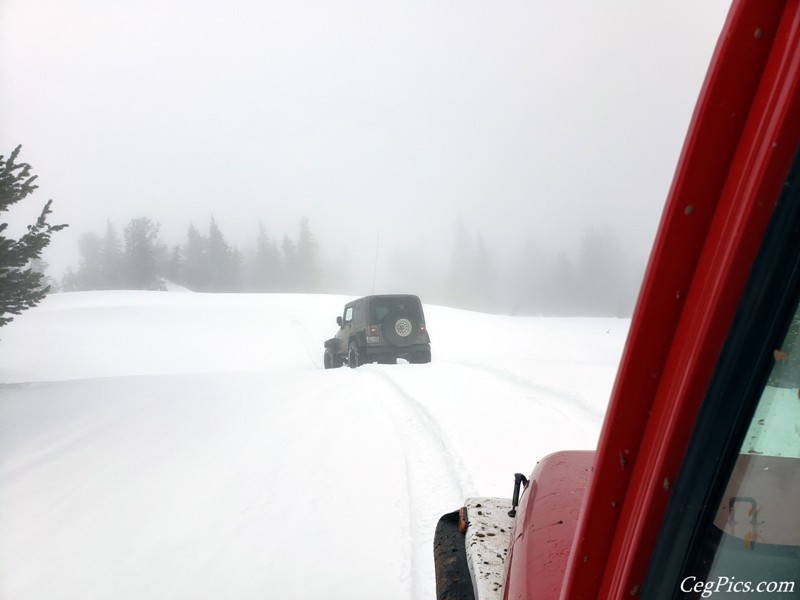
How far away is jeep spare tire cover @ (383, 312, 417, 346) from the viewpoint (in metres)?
12.0

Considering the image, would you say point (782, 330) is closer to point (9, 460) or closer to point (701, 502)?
point (701, 502)

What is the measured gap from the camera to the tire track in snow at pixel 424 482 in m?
3.10

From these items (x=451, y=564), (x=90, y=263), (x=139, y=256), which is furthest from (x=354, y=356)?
(x=90, y=263)

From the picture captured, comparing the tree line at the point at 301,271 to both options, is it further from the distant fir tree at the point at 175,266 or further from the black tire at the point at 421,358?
the black tire at the point at 421,358

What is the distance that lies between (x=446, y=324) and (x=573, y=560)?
2566cm

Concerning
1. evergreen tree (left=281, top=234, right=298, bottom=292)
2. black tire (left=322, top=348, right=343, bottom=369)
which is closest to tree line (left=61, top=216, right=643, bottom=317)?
evergreen tree (left=281, top=234, right=298, bottom=292)

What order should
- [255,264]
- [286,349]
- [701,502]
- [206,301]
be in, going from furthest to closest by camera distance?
1. [255,264]
2. [206,301]
3. [286,349]
4. [701,502]

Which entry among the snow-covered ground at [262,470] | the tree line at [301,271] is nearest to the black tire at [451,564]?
the snow-covered ground at [262,470]

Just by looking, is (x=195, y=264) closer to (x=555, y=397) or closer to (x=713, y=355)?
(x=555, y=397)

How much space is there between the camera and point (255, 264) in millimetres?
79438

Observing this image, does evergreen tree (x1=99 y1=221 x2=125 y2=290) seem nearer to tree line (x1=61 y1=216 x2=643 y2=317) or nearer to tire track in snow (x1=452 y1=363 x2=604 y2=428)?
tree line (x1=61 y1=216 x2=643 y2=317)

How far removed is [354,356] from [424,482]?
819 cm

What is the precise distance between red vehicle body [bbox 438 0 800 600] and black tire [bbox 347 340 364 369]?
11.4m

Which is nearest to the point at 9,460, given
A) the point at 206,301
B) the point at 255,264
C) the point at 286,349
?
the point at 286,349
